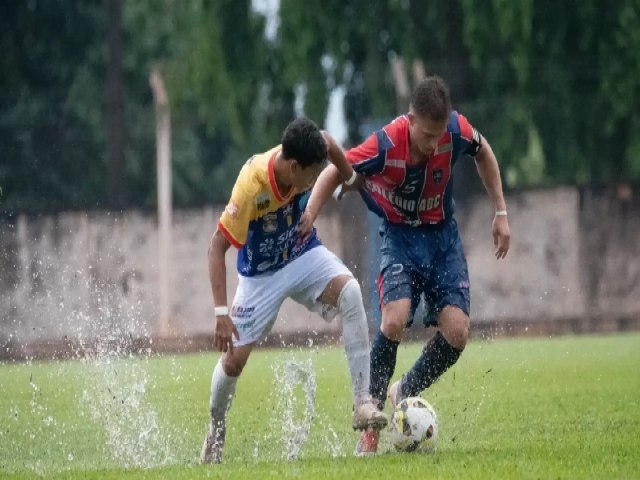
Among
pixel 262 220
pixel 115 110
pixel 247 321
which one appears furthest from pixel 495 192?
pixel 115 110

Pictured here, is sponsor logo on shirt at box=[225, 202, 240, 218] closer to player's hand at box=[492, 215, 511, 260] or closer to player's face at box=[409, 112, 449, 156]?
player's face at box=[409, 112, 449, 156]

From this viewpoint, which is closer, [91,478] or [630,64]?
[91,478]

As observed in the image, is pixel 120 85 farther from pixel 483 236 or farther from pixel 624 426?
pixel 624 426

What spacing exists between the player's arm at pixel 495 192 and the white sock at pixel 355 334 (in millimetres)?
978

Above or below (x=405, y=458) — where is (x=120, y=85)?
above

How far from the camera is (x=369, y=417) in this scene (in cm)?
750

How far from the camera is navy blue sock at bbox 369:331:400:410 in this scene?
8.17m

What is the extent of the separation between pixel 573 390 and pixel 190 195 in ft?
87.4

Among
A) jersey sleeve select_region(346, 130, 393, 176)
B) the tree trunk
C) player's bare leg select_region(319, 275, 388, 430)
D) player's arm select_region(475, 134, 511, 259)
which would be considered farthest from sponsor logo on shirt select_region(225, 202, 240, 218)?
the tree trunk

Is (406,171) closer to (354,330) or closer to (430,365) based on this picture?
(354,330)

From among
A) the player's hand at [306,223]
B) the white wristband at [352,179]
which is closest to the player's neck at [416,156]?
the white wristband at [352,179]

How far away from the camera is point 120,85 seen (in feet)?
85.4

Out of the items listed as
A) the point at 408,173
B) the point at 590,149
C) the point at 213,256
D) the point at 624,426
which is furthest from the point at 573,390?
the point at 590,149

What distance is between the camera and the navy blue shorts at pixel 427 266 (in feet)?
27.2
